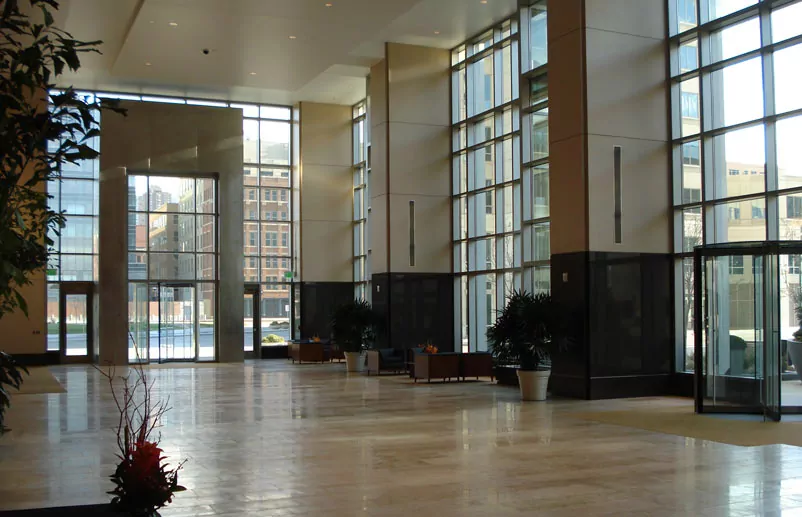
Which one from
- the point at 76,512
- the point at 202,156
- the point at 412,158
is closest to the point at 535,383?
the point at 412,158

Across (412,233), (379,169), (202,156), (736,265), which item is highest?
(202,156)

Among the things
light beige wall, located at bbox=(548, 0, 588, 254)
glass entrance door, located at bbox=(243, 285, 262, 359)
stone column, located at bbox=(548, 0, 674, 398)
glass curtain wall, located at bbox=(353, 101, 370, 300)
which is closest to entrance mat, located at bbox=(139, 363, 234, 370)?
glass entrance door, located at bbox=(243, 285, 262, 359)

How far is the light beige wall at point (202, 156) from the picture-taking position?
2481 centimetres

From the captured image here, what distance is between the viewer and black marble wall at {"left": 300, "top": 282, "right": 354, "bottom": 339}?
2691 centimetres

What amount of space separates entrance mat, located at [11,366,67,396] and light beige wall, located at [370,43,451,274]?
27.5ft

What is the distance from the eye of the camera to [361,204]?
27.0 m

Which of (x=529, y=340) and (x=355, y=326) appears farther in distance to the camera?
(x=355, y=326)

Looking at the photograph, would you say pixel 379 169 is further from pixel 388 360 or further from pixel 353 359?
pixel 353 359

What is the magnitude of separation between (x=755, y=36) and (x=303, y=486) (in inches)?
420

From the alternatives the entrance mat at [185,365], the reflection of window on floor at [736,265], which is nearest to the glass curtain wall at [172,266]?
the entrance mat at [185,365]

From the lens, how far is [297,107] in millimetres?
27578

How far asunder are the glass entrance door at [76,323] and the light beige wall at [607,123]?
55.3 ft

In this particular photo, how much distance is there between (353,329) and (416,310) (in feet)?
6.02

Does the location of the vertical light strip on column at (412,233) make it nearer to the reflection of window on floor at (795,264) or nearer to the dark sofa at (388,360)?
the dark sofa at (388,360)
